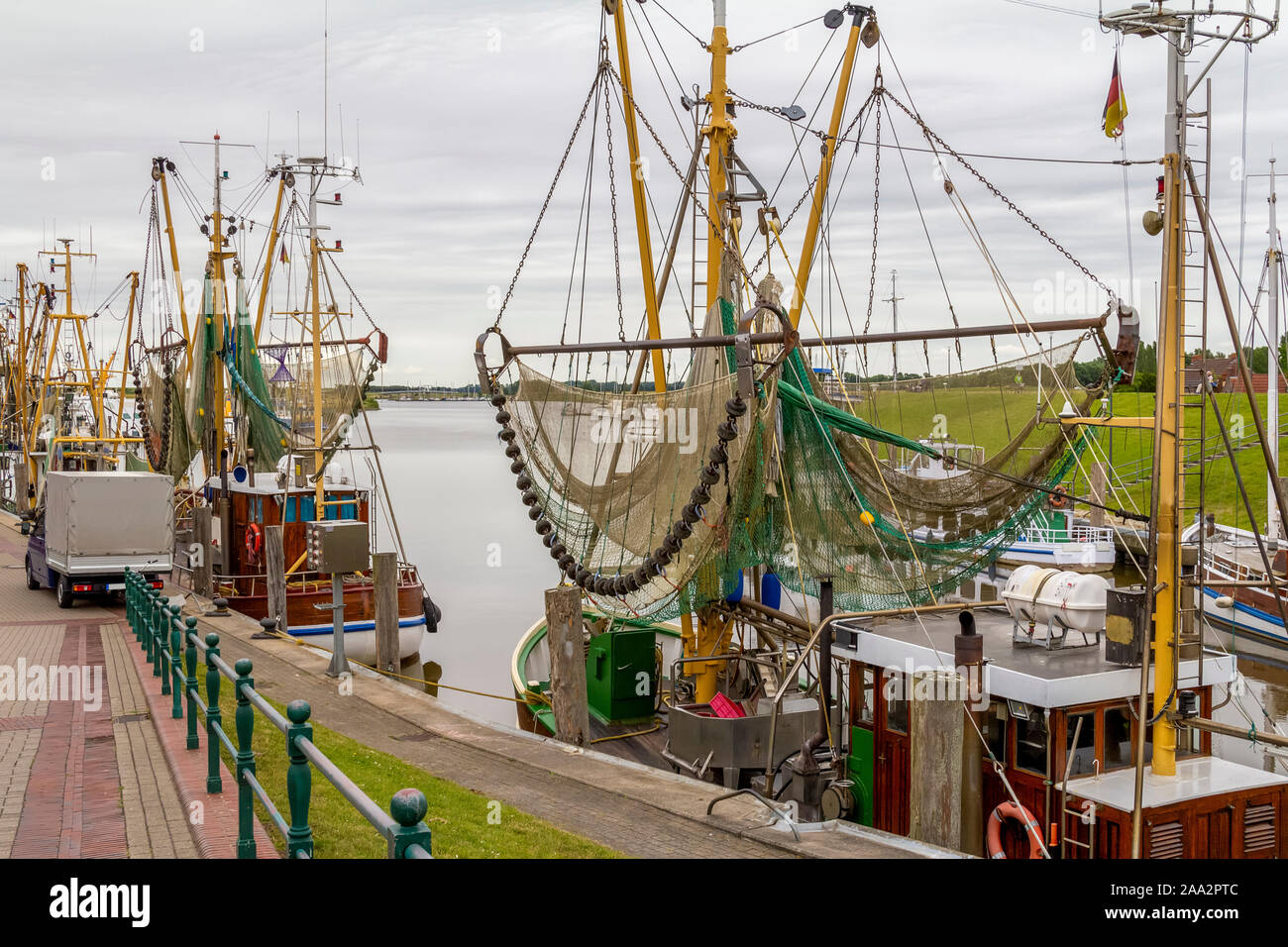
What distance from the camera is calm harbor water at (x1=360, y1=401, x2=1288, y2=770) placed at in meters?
24.4

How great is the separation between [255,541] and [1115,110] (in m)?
22.0

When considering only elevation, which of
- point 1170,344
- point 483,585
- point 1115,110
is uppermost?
point 1115,110

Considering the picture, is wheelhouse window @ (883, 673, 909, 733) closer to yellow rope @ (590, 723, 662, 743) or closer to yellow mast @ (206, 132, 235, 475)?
yellow rope @ (590, 723, 662, 743)

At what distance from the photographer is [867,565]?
12.8 meters

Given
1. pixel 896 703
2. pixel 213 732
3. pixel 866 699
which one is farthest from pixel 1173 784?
pixel 213 732

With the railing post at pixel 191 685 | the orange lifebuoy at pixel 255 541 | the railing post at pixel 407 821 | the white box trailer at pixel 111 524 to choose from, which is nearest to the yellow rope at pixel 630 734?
the railing post at pixel 191 685

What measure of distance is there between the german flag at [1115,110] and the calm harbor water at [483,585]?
20.2ft

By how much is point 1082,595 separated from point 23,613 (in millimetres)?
18952

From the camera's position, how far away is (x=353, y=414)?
27234mm

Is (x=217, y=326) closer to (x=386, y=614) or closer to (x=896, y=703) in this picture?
(x=386, y=614)

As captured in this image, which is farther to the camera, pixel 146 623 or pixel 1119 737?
pixel 146 623

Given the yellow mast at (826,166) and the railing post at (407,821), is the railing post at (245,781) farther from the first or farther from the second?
the yellow mast at (826,166)

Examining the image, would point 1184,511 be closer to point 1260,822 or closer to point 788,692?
point 1260,822
